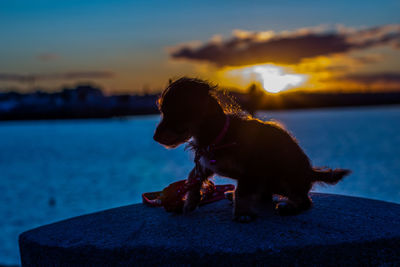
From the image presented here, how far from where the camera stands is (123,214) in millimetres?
5129

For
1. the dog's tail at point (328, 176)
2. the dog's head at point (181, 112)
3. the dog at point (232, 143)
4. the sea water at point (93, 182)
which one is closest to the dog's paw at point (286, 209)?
the dog at point (232, 143)

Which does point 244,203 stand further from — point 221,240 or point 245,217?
point 221,240

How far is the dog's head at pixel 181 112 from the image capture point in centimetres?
422

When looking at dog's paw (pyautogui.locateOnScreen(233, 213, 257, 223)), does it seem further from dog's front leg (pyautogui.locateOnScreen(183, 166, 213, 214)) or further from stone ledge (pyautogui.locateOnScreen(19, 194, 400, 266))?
dog's front leg (pyautogui.locateOnScreen(183, 166, 213, 214))

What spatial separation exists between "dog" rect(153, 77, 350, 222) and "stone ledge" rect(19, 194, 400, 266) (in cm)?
39

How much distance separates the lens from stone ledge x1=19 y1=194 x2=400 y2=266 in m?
3.56

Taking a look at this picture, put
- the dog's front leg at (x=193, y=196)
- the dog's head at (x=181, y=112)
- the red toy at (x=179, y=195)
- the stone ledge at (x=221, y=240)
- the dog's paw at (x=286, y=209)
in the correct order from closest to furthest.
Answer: the stone ledge at (x=221, y=240) → the dog's head at (x=181, y=112) → the dog's paw at (x=286, y=209) → the dog's front leg at (x=193, y=196) → the red toy at (x=179, y=195)

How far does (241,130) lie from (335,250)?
5.10 feet

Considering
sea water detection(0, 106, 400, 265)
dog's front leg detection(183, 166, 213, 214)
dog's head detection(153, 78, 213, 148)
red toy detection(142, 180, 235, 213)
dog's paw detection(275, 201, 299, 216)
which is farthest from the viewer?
sea water detection(0, 106, 400, 265)

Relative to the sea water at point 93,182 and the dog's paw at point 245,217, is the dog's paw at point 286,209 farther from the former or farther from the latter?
the sea water at point 93,182

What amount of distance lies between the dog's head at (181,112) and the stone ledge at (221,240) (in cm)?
101

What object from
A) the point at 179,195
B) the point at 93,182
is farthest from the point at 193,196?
the point at 93,182

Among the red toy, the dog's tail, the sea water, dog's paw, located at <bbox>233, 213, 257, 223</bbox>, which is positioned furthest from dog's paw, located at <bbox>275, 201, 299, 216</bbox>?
the sea water

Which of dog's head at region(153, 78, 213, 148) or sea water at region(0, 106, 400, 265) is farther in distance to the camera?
sea water at region(0, 106, 400, 265)
